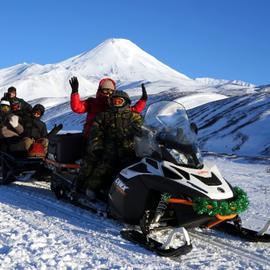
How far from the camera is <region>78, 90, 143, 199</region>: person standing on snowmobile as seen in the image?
20.2ft

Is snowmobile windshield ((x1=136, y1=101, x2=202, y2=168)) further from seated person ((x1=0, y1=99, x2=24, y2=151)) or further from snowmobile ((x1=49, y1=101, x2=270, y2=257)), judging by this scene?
seated person ((x1=0, y1=99, x2=24, y2=151))

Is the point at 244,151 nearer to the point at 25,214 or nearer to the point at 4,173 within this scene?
the point at 4,173

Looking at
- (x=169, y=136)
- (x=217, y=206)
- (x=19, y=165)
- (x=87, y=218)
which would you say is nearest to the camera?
(x=217, y=206)

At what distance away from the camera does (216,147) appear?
2962 centimetres

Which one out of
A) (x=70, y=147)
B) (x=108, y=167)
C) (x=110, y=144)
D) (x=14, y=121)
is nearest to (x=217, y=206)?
(x=108, y=167)

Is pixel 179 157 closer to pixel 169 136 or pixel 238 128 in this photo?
pixel 169 136

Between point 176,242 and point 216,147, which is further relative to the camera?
point 216,147

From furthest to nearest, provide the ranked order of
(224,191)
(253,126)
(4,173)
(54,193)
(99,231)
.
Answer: (253,126), (4,173), (54,193), (99,231), (224,191)

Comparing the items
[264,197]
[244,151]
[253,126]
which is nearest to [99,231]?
[264,197]

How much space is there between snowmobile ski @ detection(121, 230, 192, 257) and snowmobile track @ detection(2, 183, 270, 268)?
32 centimetres

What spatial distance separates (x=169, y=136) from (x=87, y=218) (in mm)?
1584

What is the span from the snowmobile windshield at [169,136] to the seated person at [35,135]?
3723mm

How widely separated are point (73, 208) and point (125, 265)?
2.51m

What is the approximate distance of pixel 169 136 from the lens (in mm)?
5301
